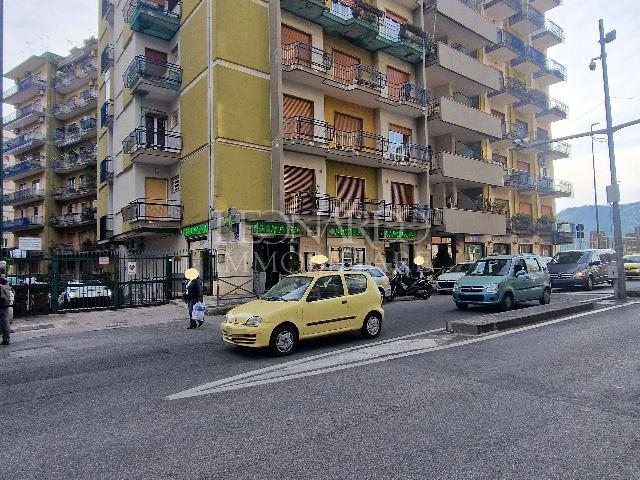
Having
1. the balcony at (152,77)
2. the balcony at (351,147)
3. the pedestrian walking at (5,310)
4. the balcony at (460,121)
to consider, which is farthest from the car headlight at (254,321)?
the balcony at (460,121)

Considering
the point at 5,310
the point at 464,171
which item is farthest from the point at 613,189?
the point at 5,310

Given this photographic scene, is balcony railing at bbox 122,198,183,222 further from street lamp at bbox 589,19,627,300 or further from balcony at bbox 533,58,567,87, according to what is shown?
balcony at bbox 533,58,567,87

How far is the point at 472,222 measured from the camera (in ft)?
88.0

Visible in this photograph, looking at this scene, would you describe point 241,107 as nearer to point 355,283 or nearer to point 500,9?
point 355,283

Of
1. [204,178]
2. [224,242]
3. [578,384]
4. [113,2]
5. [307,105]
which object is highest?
[113,2]

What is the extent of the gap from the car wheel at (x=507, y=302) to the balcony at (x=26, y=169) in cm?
4203

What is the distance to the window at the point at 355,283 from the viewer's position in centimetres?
930

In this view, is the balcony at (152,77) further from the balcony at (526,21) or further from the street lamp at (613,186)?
the balcony at (526,21)

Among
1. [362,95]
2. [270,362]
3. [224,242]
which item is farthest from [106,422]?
[362,95]

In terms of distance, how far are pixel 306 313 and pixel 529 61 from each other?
35.3 m

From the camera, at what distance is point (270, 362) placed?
7.45m

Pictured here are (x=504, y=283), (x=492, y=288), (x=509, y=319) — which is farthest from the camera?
(x=504, y=283)

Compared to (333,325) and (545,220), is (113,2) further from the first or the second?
(545,220)

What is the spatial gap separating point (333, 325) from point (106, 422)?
4.77m
